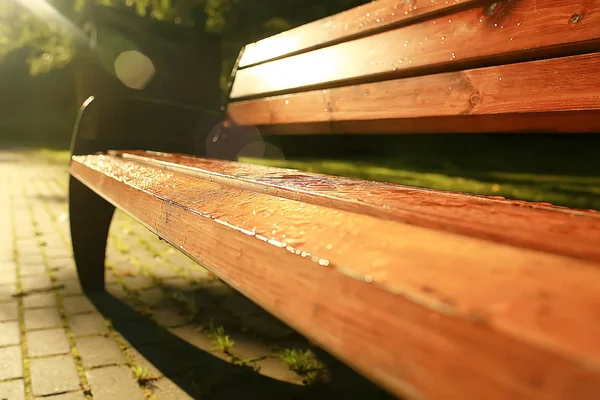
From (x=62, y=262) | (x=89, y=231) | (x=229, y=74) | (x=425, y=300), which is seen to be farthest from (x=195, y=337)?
(x=229, y=74)

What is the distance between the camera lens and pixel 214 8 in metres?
8.10

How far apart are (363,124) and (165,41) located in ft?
9.29

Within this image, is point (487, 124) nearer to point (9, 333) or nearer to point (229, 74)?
point (9, 333)

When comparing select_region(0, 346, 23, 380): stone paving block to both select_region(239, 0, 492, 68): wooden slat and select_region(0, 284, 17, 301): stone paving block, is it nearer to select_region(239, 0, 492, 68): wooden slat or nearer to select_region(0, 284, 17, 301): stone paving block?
select_region(0, 284, 17, 301): stone paving block

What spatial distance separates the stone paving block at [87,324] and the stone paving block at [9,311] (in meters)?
0.26

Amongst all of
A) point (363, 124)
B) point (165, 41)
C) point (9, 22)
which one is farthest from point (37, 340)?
point (9, 22)

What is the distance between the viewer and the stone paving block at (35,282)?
2.82 m

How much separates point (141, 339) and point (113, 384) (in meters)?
0.40

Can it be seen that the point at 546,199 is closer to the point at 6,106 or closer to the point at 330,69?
the point at 330,69

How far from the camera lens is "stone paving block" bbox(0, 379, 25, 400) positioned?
1721 mm

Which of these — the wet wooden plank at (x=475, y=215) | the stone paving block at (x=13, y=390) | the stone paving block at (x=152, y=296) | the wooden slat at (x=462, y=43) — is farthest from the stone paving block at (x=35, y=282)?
the wet wooden plank at (x=475, y=215)

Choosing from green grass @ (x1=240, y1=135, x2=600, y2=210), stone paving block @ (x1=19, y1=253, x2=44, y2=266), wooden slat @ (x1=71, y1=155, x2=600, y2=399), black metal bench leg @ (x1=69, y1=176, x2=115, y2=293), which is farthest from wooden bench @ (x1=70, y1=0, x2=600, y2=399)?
green grass @ (x1=240, y1=135, x2=600, y2=210)

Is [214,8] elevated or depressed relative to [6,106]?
elevated

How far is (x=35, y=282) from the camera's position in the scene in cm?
292
